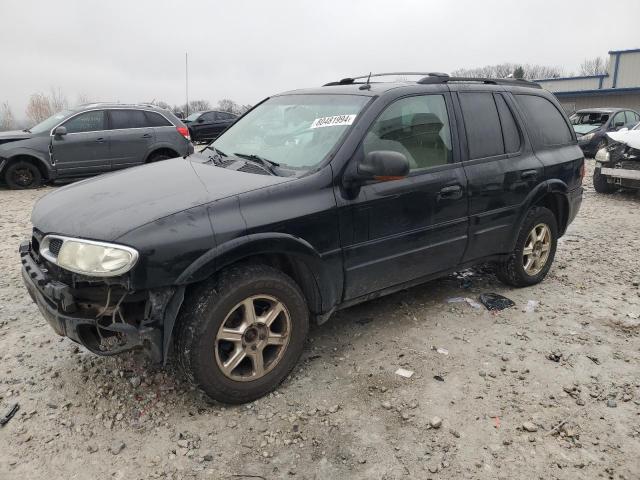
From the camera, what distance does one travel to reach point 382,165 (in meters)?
3.03

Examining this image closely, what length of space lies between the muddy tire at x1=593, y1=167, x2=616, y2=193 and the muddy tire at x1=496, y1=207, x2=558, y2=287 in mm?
5594

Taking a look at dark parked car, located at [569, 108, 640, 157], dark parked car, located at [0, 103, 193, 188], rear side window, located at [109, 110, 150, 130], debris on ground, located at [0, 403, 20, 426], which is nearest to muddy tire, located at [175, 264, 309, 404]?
debris on ground, located at [0, 403, 20, 426]

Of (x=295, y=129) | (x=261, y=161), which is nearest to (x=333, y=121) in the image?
(x=295, y=129)

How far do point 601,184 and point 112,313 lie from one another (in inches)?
372

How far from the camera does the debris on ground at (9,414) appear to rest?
9.14ft

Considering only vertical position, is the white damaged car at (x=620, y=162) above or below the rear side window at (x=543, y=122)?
below

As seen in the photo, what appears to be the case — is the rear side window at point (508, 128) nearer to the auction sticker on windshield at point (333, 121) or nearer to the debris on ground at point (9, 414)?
the auction sticker on windshield at point (333, 121)

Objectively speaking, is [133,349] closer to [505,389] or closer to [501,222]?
[505,389]

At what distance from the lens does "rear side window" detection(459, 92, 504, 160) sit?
3.90 m

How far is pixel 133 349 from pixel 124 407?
0.53 m

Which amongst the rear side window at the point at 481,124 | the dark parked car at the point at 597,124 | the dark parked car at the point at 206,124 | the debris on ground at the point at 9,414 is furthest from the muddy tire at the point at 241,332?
the dark parked car at the point at 206,124

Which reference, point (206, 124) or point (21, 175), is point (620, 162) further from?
point (206, 124)

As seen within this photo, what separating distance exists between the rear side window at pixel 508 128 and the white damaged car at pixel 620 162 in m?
5.77

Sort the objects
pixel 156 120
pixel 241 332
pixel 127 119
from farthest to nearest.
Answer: pixel 156 120 < pixel 127 119 < pixel 241 332
